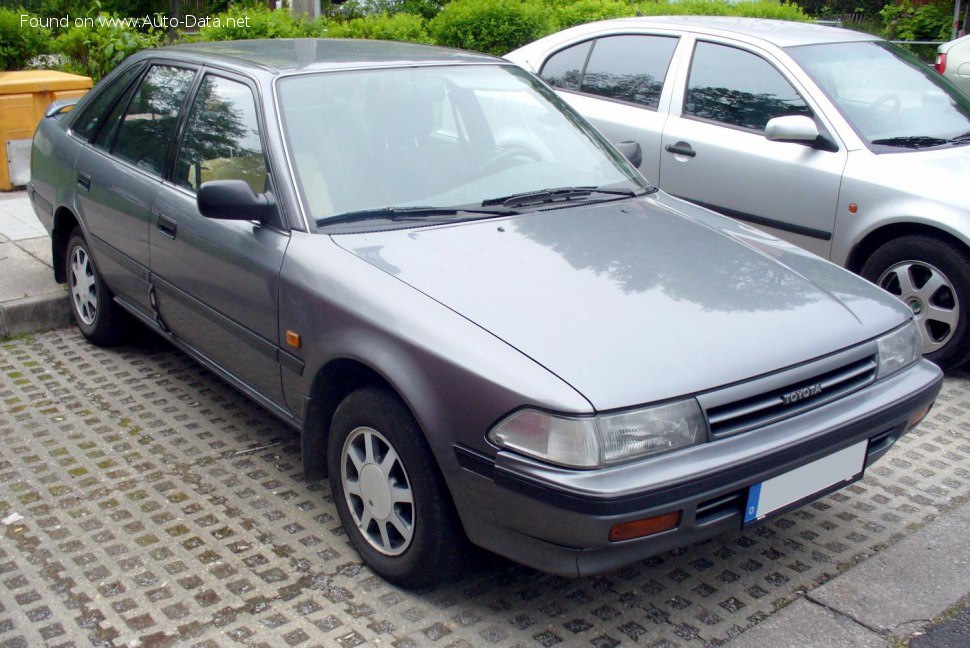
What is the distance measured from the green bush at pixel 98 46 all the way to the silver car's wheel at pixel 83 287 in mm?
4947

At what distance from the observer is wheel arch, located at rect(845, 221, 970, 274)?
196 inches

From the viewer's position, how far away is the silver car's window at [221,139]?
3805 millimetres

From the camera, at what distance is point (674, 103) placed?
609 centimetres

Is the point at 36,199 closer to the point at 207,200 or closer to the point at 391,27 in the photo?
the point at 207,200

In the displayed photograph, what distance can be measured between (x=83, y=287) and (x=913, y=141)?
4577 millimetres

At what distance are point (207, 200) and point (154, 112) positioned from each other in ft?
4.62

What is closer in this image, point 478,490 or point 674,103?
point 478,490

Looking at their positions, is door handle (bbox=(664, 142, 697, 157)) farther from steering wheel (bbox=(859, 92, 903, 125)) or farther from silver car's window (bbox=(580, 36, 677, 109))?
steering wheel (bbox=(859, 92, 903, 125))

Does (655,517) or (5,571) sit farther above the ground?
(655,517)

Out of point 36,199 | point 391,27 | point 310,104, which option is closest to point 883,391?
point 310,104

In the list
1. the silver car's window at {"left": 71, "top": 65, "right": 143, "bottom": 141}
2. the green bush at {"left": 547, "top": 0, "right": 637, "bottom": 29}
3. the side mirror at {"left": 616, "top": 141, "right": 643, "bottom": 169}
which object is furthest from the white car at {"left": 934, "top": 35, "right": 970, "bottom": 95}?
the silver car's window at {"left": 71, "top": 65, "right": 143, "bottom": 141}

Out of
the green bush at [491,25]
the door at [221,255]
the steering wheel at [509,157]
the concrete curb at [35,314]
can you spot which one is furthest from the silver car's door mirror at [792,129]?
A: the green bush at [491,25]

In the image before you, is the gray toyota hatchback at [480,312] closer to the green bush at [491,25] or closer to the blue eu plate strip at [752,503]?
the blue eu plate strip at [752,503]

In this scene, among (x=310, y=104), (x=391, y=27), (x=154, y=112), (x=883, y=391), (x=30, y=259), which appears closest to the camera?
(x=883, y=391)
